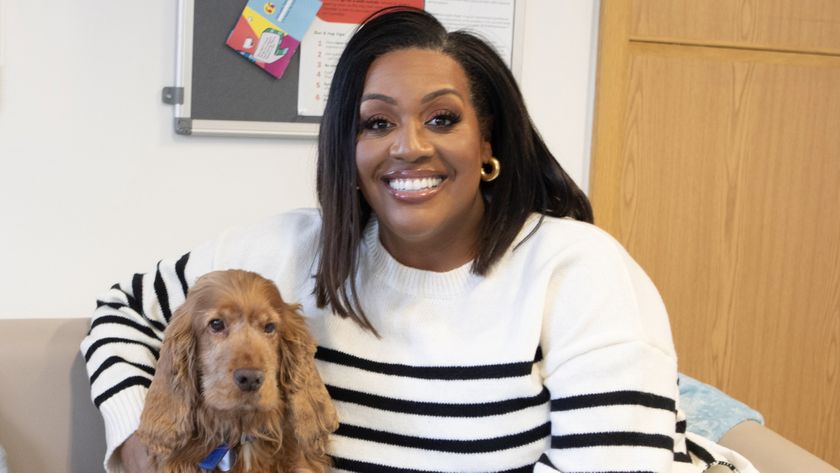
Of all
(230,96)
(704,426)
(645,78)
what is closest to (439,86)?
(704,426)

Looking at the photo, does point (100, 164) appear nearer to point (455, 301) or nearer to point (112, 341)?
point (112, 341)

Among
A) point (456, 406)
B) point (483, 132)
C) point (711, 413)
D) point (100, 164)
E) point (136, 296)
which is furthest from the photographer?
point (100, 164)

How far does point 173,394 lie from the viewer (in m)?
1.47

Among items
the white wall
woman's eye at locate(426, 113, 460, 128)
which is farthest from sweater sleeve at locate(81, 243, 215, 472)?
the white wall

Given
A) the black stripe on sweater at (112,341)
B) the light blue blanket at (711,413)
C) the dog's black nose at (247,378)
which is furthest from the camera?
the light blue blanket at (711,413)

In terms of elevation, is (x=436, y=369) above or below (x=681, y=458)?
above

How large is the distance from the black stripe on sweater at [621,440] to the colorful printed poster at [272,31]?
160 cm

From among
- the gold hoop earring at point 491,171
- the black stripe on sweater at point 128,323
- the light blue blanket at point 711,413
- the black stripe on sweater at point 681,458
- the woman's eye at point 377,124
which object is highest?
the woman's eye at point 377,124

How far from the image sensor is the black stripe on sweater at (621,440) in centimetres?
148

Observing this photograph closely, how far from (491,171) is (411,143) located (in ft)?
0.70

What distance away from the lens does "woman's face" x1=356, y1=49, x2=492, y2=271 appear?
5.28 feet

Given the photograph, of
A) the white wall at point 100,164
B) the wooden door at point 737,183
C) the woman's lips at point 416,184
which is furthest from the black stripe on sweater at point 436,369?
the wooden door at point 737,183

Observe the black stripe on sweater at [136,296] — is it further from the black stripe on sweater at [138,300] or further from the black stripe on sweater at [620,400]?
the black stripe on sweater at [620,400]

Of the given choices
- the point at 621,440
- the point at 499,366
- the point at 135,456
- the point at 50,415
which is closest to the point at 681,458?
the point at 621,440
